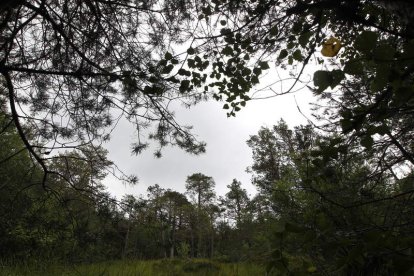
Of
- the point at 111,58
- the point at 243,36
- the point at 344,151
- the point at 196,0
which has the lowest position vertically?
the point at 344,151

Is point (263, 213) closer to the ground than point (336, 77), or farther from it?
farther from it

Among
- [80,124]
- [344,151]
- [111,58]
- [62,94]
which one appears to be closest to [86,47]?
[111,58]

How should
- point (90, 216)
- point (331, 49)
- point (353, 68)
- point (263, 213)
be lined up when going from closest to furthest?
point (353, 68)
point (331, 49)
point (90, 216)
point (263, 213)

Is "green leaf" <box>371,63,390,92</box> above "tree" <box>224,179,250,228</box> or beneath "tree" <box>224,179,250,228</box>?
beneath

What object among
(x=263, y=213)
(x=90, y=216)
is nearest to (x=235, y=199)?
(x=263, y=213)

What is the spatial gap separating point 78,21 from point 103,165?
1683 mm

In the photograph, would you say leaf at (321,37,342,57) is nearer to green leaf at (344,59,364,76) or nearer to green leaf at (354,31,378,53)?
green leaf at (344,59,364,76)

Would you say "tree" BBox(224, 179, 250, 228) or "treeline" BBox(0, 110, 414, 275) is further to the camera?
"tree" BBox(224, 179, 250, 228)

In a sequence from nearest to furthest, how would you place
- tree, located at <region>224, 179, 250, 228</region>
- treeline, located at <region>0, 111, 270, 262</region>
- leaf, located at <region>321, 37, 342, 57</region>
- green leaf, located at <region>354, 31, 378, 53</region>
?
green leaf, located at <region>354, 31, 378, 53</region>, leaf, located at <region>321, 37, 342, 57</region>, treeline, located at <region>0, 111, 270, 262</region>, tree, located at <region>224, 179, 250, 228</region>

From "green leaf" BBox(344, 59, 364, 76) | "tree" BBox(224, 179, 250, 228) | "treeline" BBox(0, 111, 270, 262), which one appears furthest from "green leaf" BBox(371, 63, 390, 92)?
"tree" BBox(224, 179, 250, 228)

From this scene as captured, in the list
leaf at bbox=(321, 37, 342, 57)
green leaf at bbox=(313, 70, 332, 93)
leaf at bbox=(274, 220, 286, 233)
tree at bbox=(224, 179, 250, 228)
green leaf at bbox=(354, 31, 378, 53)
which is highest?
tree at bbox=(224, 179, 250, 228)

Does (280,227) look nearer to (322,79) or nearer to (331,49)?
(331,49)

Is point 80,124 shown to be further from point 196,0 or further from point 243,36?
point 243,36

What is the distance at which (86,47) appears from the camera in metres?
3.24
